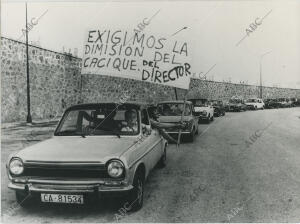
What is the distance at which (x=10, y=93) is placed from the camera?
18.1 meters

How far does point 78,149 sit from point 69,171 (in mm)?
411

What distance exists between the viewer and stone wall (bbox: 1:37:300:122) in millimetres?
18047

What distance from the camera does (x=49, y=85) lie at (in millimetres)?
21031

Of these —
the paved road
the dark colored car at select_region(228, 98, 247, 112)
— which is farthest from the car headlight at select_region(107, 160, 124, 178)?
the dark colored car at select_region(228, 98, 247, 112)

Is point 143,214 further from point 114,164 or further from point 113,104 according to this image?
point 113,104

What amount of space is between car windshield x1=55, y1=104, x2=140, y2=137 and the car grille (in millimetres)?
1129

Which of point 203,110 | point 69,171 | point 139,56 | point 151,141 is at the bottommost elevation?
point 69,171

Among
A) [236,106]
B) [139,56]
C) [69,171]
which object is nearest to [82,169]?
[69,171]

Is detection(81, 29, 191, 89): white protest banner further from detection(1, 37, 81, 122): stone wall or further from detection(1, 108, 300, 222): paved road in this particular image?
detection(1, 37, 81, 122): stone wall

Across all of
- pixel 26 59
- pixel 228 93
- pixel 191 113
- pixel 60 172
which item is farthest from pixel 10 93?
pixel 228 93

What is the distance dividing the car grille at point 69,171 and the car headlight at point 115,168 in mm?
57

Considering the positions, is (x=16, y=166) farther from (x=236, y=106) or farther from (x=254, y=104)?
(x=254, y=104)

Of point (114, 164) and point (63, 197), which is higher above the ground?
point (114, 164)

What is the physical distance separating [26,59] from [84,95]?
534 centimetres
